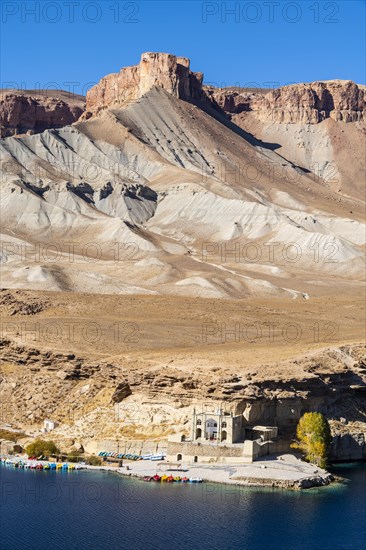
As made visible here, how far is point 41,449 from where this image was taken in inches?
2844

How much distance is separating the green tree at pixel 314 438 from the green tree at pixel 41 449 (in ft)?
51.5

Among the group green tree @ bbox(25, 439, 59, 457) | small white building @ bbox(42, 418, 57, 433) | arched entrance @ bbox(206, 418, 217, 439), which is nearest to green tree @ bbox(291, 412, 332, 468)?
arched entrance @ bbox(206, 418, 217, 439)

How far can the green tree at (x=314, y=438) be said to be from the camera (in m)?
71.1

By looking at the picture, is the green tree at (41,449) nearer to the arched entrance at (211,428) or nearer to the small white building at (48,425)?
the small white building at (48,425)

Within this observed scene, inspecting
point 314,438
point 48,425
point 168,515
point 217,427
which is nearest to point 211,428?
point 217,427

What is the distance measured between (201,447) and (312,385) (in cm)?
1016

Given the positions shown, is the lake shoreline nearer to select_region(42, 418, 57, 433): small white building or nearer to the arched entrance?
the arched entrance

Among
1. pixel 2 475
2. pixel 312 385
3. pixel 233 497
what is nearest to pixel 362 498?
pixel 233 497

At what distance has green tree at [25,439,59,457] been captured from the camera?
72125mm

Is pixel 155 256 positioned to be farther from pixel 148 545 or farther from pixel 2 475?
pixel 148 545

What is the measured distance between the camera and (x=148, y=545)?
5503 centimetres

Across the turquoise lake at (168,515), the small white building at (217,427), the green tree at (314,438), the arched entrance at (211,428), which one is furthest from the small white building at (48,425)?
the green tree at (314,438)

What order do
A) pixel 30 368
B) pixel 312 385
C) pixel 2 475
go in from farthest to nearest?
pixel 30 368 → pixel 312 385 → pixel 2 475

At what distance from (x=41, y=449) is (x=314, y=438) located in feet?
58.2
